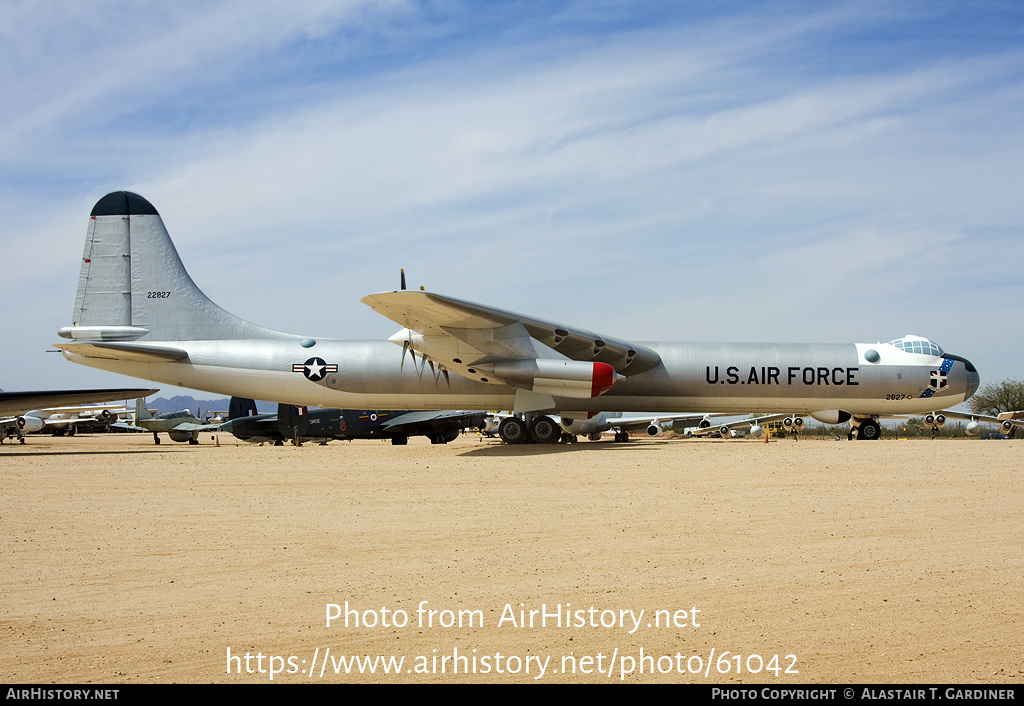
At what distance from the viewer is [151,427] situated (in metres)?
46.8

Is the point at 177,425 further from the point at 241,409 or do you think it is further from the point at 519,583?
the point at 519,583

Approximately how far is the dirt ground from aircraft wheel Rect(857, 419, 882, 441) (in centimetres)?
1392

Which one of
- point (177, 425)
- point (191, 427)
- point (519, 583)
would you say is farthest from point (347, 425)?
point (519, 583)

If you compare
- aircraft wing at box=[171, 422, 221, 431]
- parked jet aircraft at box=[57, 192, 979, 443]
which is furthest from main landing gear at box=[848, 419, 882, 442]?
aircraft wing at box=[171, 422, 221, 431]

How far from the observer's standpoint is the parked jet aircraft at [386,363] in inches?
882

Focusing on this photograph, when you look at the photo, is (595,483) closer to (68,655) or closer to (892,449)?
(68,655)

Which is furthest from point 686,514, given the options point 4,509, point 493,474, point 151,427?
point 151,427

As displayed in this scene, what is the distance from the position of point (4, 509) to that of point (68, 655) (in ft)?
20.9

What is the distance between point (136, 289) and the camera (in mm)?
23078

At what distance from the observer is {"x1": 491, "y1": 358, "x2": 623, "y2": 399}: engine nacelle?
20.1 m

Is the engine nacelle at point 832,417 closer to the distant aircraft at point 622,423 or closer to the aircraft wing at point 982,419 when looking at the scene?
the distant aircraft at point 622,423

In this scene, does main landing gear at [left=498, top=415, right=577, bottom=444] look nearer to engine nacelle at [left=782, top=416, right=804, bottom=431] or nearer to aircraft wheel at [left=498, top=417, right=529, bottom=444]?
aircraft wheel at [left=498, top=417, right=529, bottom=444]

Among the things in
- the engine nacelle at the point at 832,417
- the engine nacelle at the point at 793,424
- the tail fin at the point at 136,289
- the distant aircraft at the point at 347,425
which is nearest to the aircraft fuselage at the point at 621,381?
the tail fin at the point at 136,289

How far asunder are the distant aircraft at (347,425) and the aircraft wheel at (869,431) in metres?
16.8
